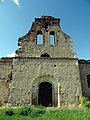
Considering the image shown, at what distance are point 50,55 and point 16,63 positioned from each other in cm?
301

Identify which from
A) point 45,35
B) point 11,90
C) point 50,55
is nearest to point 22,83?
point 11,90

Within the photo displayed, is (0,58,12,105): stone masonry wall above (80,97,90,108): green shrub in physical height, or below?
above

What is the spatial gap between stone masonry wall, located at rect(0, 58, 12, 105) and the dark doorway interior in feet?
9.44

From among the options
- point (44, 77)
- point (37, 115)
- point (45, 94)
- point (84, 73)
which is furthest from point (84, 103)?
point (37, 115)

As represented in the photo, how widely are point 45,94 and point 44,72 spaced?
1.79 metres

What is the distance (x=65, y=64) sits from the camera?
15781 millimetres

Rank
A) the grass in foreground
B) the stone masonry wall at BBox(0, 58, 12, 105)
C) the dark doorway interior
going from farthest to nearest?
the stone masonry wall at BBox(0, 58, 12, 105), the dark doorway interior, the grass in foreground

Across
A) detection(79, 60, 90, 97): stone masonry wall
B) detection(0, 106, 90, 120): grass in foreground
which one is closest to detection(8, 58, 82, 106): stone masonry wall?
detection(79, 60, 90, 97): stone masonry wall

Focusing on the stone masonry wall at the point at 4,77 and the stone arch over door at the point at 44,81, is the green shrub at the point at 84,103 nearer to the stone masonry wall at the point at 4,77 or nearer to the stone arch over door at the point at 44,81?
the stone arch over door at the point at 44,81

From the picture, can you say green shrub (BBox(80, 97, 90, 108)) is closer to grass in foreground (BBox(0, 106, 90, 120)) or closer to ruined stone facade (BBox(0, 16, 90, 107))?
ruined stone facade (BBox(0, 16, 90, 107))

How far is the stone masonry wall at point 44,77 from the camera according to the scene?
47.4 feet

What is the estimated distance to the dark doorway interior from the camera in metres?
15.2

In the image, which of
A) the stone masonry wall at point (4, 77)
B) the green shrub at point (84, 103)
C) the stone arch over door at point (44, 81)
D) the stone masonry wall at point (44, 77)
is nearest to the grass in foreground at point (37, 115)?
the green shrub at point (84, 103)

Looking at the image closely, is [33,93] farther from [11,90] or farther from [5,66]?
[5,66]
